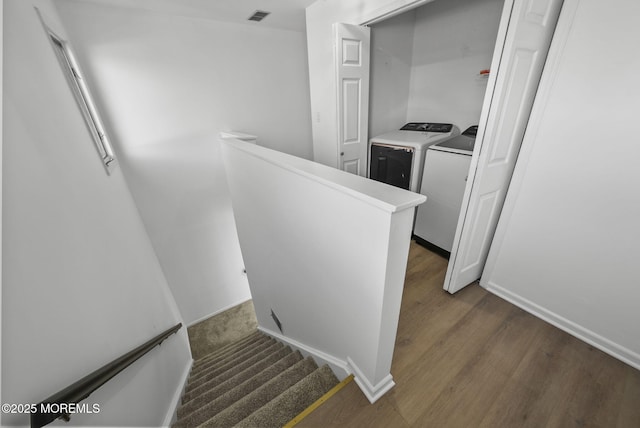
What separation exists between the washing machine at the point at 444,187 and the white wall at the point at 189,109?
1.75 m

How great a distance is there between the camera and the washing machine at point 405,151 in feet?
7.90

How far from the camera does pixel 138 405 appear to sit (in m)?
1.16

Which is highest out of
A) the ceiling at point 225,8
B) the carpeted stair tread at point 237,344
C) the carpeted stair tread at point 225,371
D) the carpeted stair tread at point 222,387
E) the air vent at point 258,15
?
the ceiling at point 225,8

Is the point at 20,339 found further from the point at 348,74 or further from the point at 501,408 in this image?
the point at 348,74

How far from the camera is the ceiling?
2002 mm

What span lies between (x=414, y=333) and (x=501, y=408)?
529 mm

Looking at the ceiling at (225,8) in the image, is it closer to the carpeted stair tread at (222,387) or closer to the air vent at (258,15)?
the air vent at (258,15)

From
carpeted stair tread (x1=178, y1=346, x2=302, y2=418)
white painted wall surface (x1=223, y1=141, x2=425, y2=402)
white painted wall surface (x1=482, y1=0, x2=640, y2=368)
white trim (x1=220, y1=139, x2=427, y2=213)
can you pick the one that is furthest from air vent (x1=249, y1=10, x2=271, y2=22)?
carpeted stair tread (x1=178, y1=346, x2=302, y2=418)

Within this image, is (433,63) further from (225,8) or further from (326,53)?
(225,8)

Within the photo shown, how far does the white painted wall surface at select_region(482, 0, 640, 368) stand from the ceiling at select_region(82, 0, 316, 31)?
6.60 feet

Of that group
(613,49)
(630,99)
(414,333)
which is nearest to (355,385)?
(414,333)

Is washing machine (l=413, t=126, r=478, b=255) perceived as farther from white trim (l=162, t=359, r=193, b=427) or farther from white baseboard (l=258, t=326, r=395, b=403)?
white trim (l=162, t=359, r=193, b=427)

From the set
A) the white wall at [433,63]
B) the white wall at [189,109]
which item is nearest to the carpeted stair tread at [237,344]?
the white wall at [189,109]

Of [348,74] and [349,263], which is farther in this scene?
[348,74]
